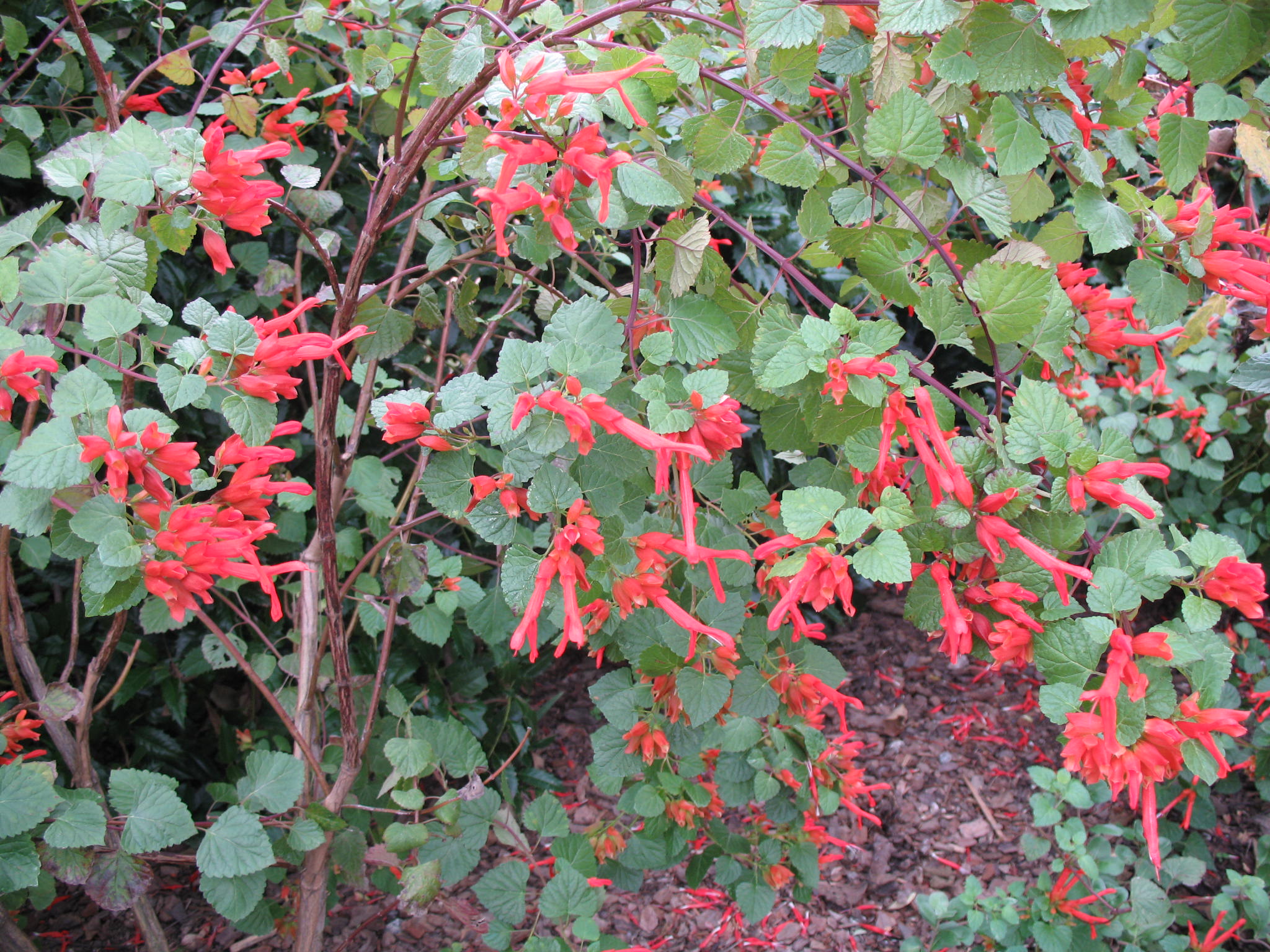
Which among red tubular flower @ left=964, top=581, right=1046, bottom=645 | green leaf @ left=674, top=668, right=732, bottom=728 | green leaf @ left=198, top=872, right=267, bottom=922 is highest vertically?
red tubular flower @ left=964, top=581, right=1046, bottom=645

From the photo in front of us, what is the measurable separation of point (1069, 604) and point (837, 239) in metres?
0.40

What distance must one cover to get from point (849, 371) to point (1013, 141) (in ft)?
0.89

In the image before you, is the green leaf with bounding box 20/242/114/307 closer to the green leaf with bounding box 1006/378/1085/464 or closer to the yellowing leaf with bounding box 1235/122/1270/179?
the green leaf with bounding box 1006/378/1085/464

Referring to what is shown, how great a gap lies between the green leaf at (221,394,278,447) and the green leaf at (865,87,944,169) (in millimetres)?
595

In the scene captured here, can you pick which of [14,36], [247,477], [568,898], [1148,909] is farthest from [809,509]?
[14,36]

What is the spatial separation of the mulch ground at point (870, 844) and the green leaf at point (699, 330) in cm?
93

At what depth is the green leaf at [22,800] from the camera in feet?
2.88

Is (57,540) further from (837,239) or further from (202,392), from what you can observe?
(837,239)

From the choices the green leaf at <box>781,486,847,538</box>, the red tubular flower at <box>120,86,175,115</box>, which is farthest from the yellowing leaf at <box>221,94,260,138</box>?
the green leaf at <box>781,486,847,538</box>

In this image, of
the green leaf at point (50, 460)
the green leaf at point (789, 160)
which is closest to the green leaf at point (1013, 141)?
the green leaf at point (789, 160)

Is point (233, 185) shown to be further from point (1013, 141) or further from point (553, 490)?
point (1013, 141)

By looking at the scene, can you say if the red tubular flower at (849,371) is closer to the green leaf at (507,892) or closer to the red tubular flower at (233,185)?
the red tubular flower at (233,185)

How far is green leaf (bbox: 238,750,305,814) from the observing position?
1099 mm

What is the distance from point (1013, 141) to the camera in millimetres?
771
